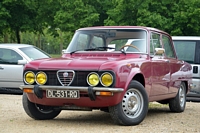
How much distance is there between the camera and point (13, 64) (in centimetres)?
1525

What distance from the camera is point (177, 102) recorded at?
9.88 metres

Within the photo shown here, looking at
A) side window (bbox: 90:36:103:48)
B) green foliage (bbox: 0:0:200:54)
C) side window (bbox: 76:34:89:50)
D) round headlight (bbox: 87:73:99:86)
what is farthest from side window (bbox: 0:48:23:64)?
green foliage (bbox: 0:0:200:54)

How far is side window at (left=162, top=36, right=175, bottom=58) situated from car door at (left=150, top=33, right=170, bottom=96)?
37 cm

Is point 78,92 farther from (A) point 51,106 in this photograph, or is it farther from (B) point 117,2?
(B) point 117,2

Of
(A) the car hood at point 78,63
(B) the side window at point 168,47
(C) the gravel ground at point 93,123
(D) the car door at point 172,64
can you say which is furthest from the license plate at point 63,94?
(B) the side window at point 168,47

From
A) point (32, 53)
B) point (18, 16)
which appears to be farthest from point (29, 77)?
point (18, 16)

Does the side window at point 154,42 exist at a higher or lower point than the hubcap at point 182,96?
higher

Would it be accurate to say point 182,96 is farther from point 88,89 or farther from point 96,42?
point 88,89

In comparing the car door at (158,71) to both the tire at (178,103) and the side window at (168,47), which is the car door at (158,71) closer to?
the side window at (168,47)

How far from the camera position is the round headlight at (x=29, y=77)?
7.68m

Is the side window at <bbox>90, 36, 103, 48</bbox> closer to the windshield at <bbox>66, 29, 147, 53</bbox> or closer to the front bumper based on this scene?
the windshield at <bbox>66, 29, 147, 53</bbox>

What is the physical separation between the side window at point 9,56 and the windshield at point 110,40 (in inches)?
253

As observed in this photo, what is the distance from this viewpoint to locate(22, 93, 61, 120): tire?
26.8ft

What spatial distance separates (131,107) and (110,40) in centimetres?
166
